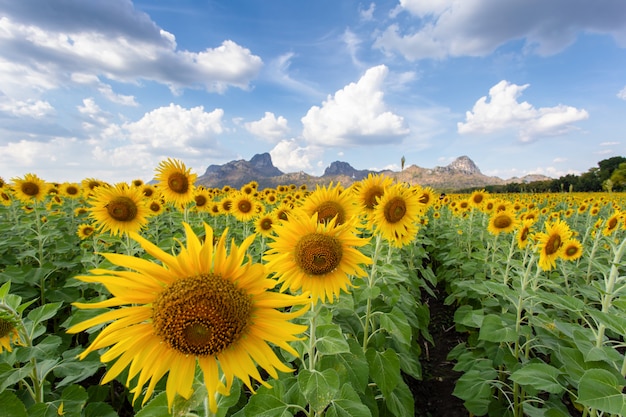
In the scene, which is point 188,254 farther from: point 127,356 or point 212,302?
point 127,356

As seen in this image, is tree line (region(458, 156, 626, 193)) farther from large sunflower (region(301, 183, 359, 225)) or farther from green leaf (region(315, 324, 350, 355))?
green leaf (region(315, 324, 350, 355))

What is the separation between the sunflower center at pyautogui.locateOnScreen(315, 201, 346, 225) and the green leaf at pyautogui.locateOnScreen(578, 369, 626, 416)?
2.28 metres

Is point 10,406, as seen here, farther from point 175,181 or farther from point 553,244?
point 553,244

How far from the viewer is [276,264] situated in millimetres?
2268

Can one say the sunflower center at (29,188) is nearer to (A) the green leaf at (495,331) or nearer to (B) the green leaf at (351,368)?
(B) the green leaf at (351,368)

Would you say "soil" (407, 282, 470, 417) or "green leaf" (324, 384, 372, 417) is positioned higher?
"green leaf" (324, 384, 372, 417)

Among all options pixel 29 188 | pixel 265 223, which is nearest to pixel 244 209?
pixel 265 223

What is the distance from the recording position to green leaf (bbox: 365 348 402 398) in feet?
9.46

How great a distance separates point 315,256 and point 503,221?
608cm

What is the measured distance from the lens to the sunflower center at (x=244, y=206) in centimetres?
866

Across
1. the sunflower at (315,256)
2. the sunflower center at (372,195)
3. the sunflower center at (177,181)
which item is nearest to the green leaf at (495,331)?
the sunflower center at (372,195)

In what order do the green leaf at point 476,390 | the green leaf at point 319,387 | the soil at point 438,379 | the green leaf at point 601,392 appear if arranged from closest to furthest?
the green leaf at point 319,387, the green leaf at point 601,392, the green leaf at point 476,390, the soil at point 438,379

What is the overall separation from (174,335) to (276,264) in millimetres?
1032

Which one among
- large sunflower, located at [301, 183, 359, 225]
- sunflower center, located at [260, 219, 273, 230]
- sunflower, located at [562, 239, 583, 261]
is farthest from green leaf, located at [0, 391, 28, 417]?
→ sunflower, located at [562, 239, 583, 261]
